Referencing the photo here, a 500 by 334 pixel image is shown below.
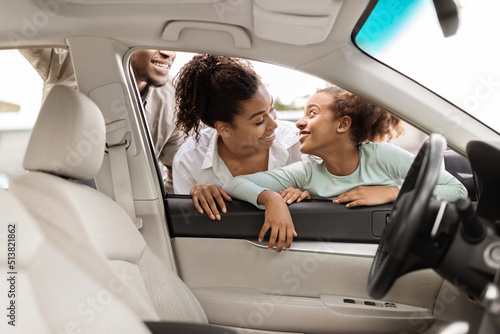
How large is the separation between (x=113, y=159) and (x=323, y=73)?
67 cm

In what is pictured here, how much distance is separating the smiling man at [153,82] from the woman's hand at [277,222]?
41 centimetres

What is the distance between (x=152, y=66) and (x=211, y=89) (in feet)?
0.73

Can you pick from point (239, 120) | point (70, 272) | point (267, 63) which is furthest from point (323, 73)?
point (70, 272)

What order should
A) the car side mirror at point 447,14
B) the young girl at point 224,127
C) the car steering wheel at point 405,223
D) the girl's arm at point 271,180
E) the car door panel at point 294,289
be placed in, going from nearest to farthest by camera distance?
the car steering wheel at point 405,223
the car side mirror at point 447,14
the car door panel at point 294,289
the girl's arm at point 271,180
the young girl at point 224,127

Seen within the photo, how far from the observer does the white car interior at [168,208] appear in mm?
1176

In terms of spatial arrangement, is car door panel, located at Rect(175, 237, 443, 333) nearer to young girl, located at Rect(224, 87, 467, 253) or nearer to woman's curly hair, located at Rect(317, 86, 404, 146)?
young girl, located at Rect(224, 87, 467, 253)

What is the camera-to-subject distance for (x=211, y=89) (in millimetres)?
1958

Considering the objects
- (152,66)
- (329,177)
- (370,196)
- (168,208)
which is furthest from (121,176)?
(370,196)

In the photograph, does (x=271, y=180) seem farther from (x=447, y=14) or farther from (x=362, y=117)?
(x=447, y=14)

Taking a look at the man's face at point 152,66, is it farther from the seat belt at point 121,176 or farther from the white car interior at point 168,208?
the seat belt at point 121,176

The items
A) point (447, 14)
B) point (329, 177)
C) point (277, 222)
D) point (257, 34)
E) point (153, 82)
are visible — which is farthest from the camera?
point (153, 82)

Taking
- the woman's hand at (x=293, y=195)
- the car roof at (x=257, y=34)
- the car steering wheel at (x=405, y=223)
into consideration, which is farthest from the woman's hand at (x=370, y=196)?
the car steering wheel at (x=405, y=223)

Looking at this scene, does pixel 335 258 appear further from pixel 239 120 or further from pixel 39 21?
pixel 39 21

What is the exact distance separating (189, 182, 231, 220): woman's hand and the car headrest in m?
0.52
